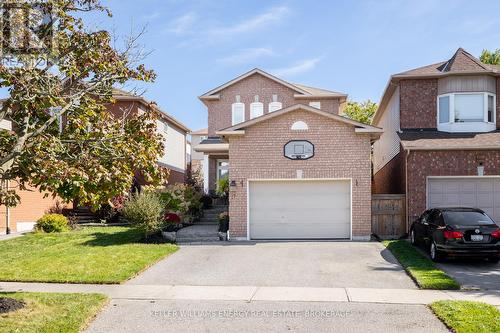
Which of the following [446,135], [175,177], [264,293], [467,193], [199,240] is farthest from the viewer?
[175,177]

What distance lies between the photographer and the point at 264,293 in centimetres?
1056

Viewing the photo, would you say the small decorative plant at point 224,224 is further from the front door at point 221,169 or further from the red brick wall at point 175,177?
the red brick wall at point 175,177

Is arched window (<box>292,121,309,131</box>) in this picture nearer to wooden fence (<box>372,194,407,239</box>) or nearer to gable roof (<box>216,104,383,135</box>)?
gable roof (<box>216,104,383,135</box>)

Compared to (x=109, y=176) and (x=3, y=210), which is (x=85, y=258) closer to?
(x=109, y=176)

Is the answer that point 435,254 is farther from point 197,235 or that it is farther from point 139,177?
point 139,177

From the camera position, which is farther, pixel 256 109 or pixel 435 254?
pixel 256 109

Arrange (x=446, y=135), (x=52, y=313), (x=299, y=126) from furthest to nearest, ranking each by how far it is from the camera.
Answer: (x=446, y=135) < (x=299, y=126) < (x=52, y=313)

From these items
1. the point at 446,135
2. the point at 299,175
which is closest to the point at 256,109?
the point at 299,175

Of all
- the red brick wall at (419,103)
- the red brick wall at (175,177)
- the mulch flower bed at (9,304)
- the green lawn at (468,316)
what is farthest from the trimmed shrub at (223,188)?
the green lawn at (468,316)

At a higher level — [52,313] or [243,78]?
[243,78]

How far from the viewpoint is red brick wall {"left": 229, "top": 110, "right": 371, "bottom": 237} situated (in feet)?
59.9

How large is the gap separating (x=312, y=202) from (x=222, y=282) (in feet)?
25.6

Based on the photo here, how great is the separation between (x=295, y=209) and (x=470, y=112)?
8.83 m

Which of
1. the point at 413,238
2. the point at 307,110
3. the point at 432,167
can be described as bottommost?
the point at 413,238
